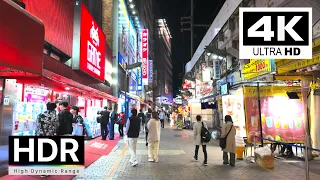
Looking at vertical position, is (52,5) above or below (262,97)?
above

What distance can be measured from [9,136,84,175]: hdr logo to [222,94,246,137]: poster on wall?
38.6 ft

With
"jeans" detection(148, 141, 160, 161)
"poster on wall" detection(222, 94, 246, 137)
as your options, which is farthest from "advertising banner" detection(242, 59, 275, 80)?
"jeans" detection(148, 141, 160, 161)

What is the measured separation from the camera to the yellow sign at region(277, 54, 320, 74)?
8.55 meters

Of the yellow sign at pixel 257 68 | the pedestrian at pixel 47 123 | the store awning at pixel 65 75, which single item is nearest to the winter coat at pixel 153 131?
the store awning at pixel 65 75

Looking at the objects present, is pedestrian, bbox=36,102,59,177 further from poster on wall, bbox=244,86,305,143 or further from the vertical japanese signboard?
the vertical japanese signboard

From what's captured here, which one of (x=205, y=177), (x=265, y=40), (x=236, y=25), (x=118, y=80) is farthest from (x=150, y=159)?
(x=118, y=80)

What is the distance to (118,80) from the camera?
28.9 metres

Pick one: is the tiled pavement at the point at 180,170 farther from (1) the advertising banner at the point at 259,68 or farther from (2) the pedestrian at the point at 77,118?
(1) the advertising banner at the point at 259,68

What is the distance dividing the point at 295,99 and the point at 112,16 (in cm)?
→ 1871

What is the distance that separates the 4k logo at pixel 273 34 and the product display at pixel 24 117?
21.6ft

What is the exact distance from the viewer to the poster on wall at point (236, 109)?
1434 centimetres

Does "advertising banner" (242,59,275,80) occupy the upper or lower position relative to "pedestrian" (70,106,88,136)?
upper

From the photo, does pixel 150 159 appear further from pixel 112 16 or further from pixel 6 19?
A: pixel 112 16

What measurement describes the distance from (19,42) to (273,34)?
17.2ft
